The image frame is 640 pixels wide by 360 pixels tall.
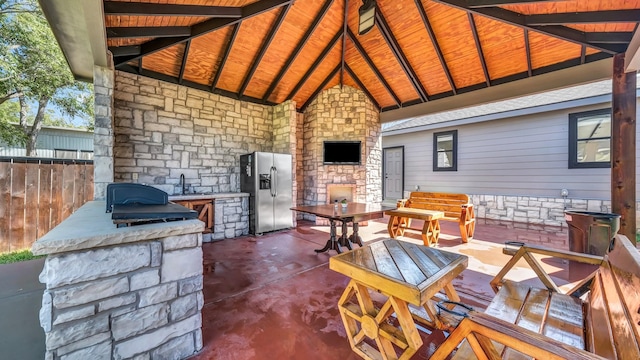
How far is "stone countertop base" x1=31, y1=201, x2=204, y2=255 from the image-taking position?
3.96 ft

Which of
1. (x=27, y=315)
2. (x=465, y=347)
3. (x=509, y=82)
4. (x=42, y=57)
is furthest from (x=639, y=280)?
(x=42, y=57)

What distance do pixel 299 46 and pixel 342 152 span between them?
257 cm

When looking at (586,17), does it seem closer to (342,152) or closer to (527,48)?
(527,48)

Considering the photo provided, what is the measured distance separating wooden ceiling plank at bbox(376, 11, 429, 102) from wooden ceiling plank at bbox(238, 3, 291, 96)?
1.49m

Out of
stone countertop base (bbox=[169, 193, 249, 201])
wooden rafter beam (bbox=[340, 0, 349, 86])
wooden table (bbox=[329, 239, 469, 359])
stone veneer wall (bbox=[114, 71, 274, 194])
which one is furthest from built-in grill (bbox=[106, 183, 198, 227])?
wooden rafter beam (bbox=[340, 0, 349, 86])

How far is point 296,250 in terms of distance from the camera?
154 inches

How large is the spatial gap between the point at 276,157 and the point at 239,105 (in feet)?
4.96

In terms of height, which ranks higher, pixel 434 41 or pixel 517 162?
pixel 434 41

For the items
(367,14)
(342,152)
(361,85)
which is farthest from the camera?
(342,152)

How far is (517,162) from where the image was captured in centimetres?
604

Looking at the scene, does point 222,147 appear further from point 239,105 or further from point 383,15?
point 383,15

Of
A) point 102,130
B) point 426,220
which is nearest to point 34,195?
point 102,130

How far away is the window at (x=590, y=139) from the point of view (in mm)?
5043

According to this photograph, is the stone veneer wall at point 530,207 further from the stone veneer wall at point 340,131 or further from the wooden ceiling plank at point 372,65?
the wooden ceiling plank at point 372,65
